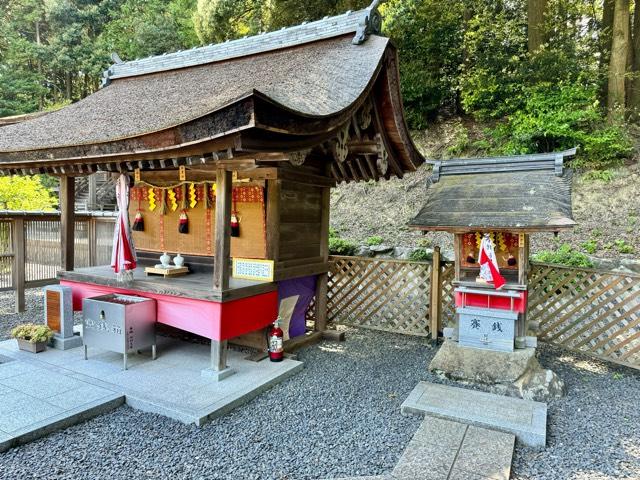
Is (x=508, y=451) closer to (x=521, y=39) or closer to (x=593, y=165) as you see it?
(x=593, y=165)

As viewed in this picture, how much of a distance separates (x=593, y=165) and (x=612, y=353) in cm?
764

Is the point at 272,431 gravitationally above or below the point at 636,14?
below

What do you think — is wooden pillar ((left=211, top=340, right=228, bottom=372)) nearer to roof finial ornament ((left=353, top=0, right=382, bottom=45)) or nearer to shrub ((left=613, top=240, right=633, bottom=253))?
roof finial ornament ((left=353, top=0, right=382, bottom=45))

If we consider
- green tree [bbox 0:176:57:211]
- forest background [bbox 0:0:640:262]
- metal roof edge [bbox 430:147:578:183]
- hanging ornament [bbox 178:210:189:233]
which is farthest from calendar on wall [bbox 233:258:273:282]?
green tree [bbox 0:176:57:211]

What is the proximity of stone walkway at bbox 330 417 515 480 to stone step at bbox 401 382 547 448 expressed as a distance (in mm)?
115

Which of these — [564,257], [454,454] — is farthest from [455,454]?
[564,257]

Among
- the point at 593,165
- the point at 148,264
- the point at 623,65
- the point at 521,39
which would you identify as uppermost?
the point at 521,39

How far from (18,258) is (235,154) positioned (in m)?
5.96

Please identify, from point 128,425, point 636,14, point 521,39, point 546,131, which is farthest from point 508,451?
point 636,14

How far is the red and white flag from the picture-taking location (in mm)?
5148

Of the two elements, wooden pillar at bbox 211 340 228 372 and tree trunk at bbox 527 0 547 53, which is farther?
tree trunk at bbox 527 0 547 53

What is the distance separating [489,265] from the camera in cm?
518

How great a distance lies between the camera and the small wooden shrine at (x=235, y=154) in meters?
3.95

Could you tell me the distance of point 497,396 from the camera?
4387mm
